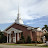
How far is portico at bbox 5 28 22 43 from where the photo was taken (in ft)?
131

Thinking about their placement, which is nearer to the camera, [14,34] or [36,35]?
[36,35]

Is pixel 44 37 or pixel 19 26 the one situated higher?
pixel 19 26

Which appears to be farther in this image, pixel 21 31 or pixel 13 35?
pixel 13 35

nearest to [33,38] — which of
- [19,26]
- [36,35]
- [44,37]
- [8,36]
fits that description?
[36,35]

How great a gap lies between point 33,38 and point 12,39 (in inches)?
330

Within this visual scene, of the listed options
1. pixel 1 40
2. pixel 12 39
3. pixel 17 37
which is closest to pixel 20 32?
pixel 17 37

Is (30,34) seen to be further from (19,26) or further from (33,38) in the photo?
(19,26)

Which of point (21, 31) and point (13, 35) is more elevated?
point (21, 31)

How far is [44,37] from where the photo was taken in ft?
131

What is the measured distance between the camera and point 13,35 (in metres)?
42.3

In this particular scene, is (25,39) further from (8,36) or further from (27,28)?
(8,36)

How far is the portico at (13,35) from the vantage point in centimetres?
4006

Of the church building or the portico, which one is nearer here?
the church building

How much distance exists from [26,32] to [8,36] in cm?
858
